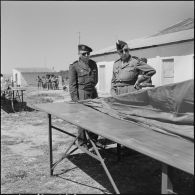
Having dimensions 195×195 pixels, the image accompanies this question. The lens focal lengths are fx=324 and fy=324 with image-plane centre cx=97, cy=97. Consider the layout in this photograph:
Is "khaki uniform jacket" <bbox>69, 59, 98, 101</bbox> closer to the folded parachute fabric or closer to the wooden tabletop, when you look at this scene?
the wooden tabletop

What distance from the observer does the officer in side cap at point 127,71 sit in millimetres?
5215

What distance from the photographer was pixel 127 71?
17.6ft

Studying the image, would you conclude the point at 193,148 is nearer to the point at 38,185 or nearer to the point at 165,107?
the point at 165,107

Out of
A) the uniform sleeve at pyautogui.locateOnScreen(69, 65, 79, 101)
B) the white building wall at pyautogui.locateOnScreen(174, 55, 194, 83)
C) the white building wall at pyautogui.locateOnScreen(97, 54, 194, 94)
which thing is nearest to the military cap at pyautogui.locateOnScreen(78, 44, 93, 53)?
the uniform sleeve at pyautogui.locateOnScreen(69, 65, 79, 101)

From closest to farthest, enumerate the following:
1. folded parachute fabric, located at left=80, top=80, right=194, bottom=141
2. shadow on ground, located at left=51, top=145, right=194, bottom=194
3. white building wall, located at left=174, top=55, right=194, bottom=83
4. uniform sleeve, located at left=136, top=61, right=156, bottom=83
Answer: folded parachute fabric, located at left=80, top=80, right=194, bottom=141
shadow on ground, located at left=51, top=145, right=194, bottom=194
uniform sleeve, located at left=136, top=61, right=156, bottom=83
white building wall, located at left=174, top=55, right=194, bottom=83

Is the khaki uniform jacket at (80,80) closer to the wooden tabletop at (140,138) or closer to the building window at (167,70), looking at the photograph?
the wooden tabletop at (140,138)

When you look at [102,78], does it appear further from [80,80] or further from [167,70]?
[80,80]

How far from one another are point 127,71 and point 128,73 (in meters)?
0.04

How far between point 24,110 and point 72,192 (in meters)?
9.19

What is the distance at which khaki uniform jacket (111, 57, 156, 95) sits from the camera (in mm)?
5277

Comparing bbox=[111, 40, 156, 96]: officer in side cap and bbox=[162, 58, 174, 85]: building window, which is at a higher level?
bbox=[162, 58, 174, 85]: building window

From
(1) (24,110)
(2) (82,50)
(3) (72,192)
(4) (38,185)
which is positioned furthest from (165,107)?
(1) (24,110)

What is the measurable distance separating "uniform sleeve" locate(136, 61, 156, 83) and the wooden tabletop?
1.09m

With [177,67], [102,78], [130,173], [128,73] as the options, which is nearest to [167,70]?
Answer: [177,67]
